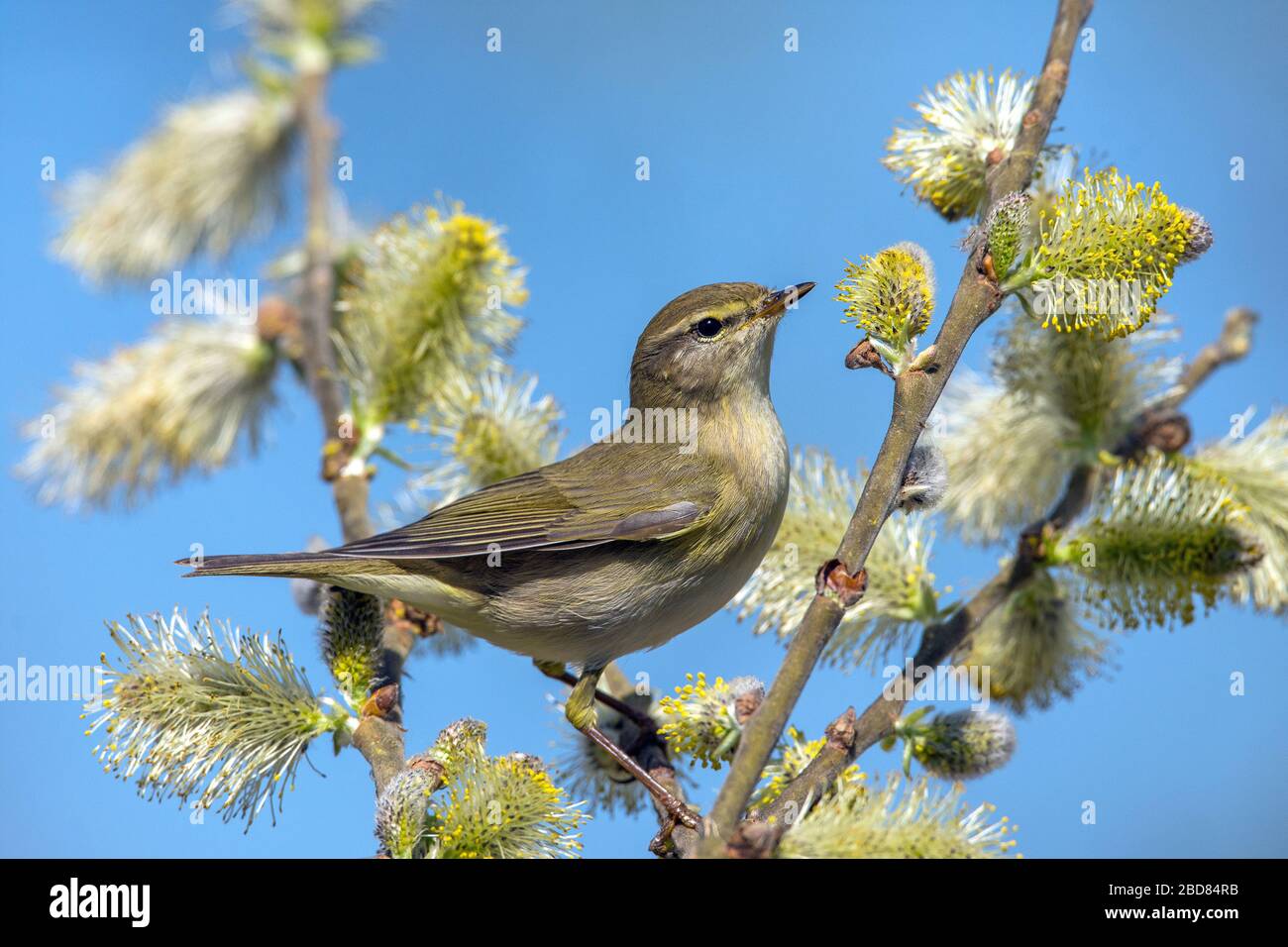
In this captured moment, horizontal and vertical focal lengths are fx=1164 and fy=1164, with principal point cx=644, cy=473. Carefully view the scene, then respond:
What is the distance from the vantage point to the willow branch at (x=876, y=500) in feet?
6.24

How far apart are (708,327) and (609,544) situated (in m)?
0.79

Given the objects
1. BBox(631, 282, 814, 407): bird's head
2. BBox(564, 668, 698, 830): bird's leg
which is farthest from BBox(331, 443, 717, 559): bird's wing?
BBox(564, 668, 698, 830): bird's leg

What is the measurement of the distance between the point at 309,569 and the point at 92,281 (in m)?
2.48

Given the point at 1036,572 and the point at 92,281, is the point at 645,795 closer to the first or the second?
the point at 1036,572

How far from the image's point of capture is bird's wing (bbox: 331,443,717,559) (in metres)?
3.20

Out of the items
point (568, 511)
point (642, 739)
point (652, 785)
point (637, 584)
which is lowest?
point (652, 785)

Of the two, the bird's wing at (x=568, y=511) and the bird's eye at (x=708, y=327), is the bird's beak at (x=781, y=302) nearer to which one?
the bird's eye at (x=708, y=327)

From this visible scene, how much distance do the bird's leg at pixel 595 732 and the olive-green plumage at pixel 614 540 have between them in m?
0.08

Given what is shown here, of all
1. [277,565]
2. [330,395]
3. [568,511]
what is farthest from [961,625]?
[330,395]

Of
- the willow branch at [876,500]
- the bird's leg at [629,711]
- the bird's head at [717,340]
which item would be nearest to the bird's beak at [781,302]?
the bird's head at [717,340]

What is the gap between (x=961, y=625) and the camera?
9.87 feet

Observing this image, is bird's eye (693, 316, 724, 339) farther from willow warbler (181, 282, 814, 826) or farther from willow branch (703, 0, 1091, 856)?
willow branch (703, 0, 1091, 856)

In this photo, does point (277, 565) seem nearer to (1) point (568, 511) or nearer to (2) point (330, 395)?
(1) point (568, 511)

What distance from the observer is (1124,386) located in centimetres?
342
